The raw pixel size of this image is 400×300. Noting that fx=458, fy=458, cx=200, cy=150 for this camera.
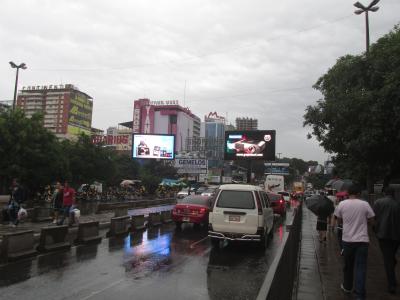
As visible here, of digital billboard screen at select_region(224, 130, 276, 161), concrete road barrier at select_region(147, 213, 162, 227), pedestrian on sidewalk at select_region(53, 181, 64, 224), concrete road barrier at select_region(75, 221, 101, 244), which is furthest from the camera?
digital billboard screen at select_region(224, 130, 276, 161)

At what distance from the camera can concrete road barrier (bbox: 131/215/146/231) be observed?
1834 centimetres

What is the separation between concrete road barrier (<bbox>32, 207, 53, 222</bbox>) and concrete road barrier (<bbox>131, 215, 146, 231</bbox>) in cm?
492

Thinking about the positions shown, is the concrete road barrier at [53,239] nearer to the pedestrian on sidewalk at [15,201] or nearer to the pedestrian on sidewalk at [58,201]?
the pedestrian on sidewalk at [15,201]

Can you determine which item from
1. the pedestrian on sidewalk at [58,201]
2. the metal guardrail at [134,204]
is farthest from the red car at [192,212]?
the metal guardrail at [134,204]

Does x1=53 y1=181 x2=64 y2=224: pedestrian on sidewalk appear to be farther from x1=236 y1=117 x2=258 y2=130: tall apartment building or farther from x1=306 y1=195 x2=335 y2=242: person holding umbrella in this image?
x1=236 y1=117 x2=258 y2=130: tall apartment building

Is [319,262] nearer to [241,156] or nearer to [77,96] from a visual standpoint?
[241,156]

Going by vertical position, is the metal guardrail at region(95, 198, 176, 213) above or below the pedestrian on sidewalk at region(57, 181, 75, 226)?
below

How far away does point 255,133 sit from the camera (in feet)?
147

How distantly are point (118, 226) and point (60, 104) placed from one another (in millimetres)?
154573

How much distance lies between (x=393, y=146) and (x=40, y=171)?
21.7 meters

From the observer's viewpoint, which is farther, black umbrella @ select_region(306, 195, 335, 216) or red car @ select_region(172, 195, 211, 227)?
red car @ select_region(172, 195, 211, 227)

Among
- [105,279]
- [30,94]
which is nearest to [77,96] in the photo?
[30,94]

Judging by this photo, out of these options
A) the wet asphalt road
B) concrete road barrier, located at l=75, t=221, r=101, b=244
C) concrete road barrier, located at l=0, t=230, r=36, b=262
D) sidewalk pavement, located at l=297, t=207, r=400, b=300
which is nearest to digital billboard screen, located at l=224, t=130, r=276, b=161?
sidewalk pavement, located at l=297, t=207, r=400, b=300

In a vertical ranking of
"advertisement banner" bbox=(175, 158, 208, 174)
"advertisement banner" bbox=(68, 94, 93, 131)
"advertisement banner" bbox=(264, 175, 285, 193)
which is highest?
"advertisement banner" bbox=(68, 94, 93, 131)
